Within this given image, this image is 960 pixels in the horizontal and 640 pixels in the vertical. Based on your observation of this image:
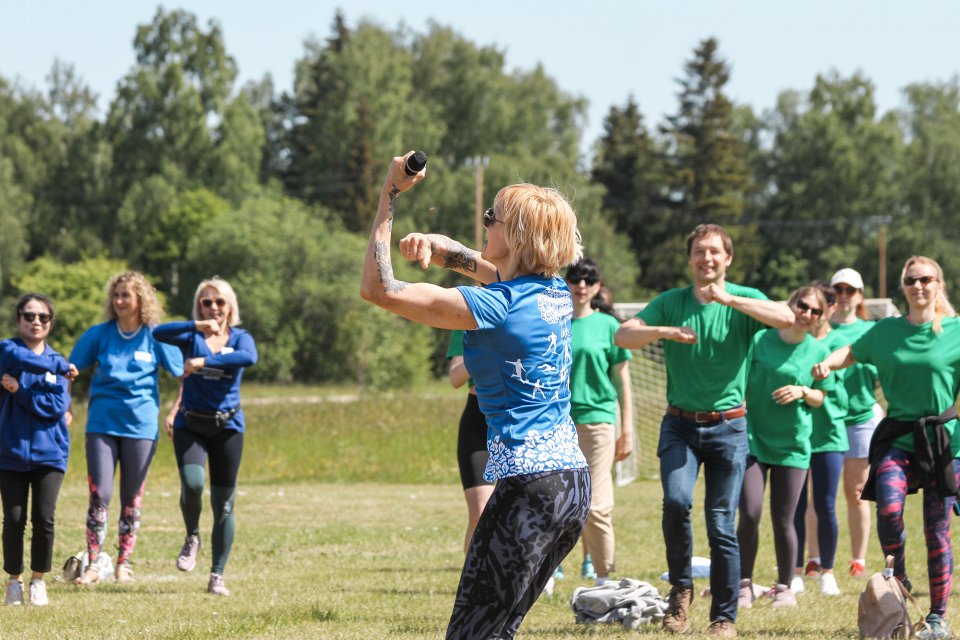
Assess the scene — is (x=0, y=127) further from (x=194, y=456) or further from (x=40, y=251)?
(x=194, y=456)

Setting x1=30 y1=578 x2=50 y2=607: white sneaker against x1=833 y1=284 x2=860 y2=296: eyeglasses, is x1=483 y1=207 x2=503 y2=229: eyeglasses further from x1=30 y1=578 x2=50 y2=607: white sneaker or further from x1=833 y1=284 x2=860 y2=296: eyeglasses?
x1=833 y1=284 x2=860 y2=296: eyeglasses

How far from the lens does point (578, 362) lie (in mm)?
8891

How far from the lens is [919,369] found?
702 cm

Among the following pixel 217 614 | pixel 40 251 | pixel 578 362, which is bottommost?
pixel 217 614

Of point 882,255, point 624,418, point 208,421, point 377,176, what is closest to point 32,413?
point 208,421

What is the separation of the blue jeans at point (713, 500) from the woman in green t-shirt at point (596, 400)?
1813mm

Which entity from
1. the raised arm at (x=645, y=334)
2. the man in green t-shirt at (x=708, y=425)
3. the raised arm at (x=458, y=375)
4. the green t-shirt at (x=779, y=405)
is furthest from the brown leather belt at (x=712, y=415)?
the raised arm at (x=458, y=375)

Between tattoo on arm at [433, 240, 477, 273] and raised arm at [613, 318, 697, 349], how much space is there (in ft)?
6.70

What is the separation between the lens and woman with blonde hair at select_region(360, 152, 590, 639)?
4227 millimetres

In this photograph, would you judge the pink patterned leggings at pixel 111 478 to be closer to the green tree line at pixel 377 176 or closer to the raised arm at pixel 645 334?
the raised arm at pixel 645 334

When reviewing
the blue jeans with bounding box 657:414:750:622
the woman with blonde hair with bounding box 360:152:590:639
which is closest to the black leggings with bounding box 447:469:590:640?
the woman with blonde hair with bounding box 360:152:590:639

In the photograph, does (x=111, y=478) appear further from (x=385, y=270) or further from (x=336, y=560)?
(x=385, y=270)

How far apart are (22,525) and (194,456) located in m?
1.25

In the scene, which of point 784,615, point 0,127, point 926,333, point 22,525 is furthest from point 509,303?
point 0,127
